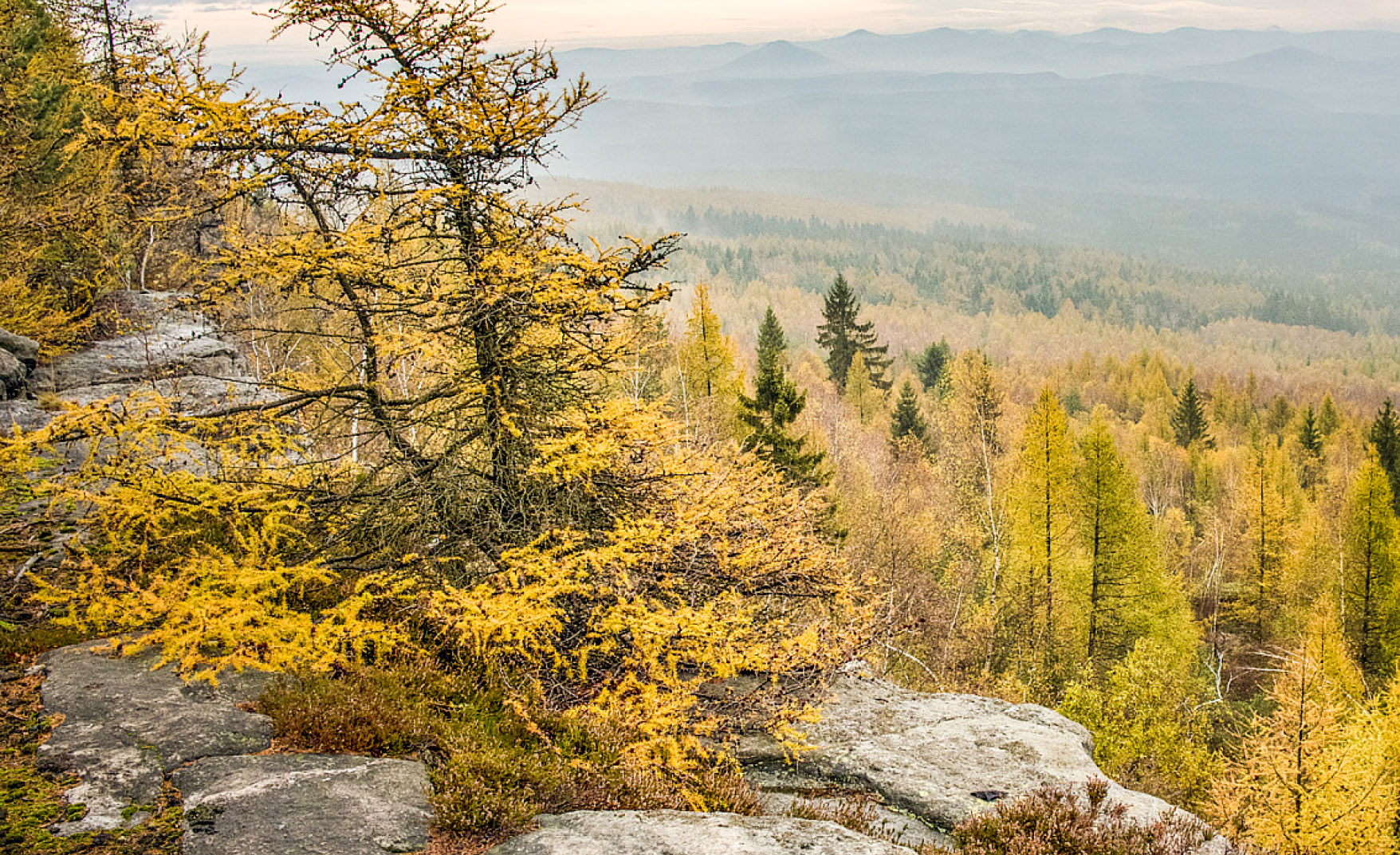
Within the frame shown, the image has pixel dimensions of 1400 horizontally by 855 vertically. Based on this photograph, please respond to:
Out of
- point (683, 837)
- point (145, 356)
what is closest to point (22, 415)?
point (145, 356)

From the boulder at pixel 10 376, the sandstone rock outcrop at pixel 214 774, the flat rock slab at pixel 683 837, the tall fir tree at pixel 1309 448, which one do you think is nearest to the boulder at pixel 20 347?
the boulder at pixel 10 376

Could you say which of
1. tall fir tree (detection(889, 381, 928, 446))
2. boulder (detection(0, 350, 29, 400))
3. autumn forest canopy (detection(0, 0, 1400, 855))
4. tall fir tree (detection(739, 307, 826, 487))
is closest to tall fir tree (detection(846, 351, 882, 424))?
tall fir tree (detection(889, 381, 928, 446))

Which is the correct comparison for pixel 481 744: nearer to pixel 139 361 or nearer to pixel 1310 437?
pixel 139 361

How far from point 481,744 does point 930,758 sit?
5674 millimetres

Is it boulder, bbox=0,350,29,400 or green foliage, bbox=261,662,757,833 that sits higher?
boulder, bbox=0,350,29,400

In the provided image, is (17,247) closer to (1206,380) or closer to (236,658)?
(236,658)

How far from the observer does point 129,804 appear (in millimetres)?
5906

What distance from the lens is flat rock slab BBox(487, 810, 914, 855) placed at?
6.05 m

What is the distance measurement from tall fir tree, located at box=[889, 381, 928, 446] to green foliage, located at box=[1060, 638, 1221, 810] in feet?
91.1

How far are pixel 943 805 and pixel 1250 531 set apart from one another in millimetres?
42544

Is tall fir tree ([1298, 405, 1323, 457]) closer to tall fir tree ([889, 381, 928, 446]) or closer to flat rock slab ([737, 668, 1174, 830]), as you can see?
tall fir tree ([889, 381, 928, 446])

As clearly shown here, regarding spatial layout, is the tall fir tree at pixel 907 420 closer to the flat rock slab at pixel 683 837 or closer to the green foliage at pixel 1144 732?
the green foliage at pixel 1144 732

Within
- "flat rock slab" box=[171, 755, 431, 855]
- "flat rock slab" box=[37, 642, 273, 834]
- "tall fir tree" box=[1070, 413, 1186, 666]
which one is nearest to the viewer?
"flat rock slab" box=[171, 755, 431, 855]

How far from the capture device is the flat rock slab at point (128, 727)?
6.04 m
